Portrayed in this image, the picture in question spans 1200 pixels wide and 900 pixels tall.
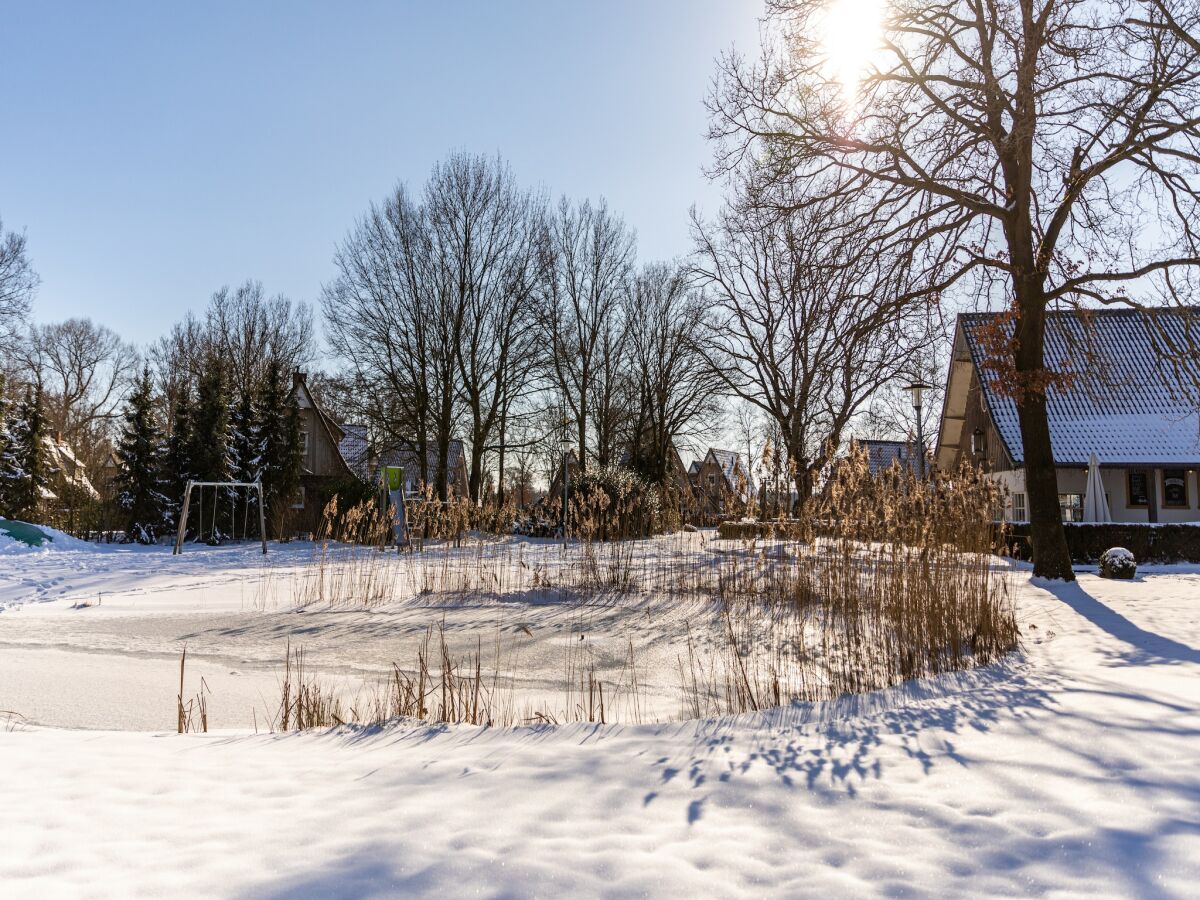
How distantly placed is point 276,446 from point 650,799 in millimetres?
24399

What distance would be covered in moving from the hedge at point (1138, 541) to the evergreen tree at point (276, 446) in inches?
813

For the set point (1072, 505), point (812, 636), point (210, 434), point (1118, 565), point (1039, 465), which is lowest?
point (812, 636)

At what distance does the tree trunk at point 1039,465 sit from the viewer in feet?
35.8

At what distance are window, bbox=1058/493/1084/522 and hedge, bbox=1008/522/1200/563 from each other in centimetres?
614

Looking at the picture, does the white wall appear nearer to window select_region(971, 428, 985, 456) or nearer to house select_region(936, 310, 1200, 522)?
house select_region(936, 310, 1200, 522)

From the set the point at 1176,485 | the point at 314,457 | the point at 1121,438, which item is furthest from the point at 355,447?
the point at 1176,485

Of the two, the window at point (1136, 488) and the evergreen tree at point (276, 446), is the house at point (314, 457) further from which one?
the window at point (1136, 488)

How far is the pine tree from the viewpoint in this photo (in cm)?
2206

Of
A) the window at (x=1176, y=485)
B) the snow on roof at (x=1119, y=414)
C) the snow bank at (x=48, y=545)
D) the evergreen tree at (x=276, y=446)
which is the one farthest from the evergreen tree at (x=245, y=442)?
the window at (x=1176, y=485)

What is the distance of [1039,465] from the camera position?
440 inches

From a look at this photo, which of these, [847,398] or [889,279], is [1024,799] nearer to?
[889,279]

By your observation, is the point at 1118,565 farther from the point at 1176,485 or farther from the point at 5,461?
the point at 5,461

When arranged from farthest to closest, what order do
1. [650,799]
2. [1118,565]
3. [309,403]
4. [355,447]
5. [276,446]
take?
[355,447], [309,403], [276,446], [1118,565], [650,799]

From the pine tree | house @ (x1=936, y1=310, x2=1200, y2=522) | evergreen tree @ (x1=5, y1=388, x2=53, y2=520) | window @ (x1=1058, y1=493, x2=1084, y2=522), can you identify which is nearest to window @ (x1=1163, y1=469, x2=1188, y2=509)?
house @ (x1=936, y1=310, x2=1200, y2=522)
